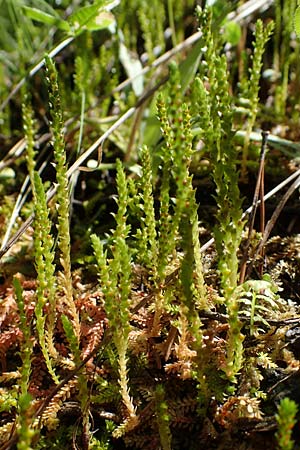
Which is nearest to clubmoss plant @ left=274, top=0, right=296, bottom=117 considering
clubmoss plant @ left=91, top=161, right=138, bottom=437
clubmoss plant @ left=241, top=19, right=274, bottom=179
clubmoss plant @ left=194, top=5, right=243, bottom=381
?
clubmoss plant @ left=241, top=19, right=274, bottom=179

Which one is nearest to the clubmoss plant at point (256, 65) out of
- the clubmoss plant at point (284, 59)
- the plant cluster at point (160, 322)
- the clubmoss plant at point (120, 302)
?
the plant cluster at point (160, 322)

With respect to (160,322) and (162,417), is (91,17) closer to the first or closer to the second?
(160,322)

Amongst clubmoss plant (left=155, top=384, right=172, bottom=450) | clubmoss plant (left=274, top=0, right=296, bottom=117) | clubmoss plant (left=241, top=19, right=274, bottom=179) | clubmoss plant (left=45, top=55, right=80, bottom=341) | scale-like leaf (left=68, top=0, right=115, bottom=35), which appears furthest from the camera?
clubmoss plant (left=274, top=0, right=296, bottom=117)

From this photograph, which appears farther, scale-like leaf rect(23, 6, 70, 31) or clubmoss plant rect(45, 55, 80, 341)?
scale-like leaf rect(23, 6, 70, 31)

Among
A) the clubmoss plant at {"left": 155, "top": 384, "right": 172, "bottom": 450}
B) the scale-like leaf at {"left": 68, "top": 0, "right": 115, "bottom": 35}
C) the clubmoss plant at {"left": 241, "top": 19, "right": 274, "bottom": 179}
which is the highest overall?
the scale-like leaf at {"left": 68, "top": 0, "right": 115, "bottom": 35}

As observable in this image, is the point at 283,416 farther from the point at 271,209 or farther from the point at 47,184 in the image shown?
the point at 47,184

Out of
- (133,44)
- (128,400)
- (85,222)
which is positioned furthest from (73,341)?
(133,44)

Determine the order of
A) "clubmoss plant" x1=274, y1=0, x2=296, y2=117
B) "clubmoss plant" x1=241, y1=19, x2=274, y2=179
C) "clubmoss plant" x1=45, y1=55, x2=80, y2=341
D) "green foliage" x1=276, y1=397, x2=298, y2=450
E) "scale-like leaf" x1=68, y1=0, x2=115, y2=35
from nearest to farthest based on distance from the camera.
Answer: "green foliage" x1=276, y1=397, x2=298, y2=450 → "clubmoss plant" x1=45, y1=55, x2=80, y2=341 → "clubmoss plant" x1=241, y1=19, x2=274, y2=179 → "scale-like leaf" x1=68, y1=0, x2=115, y2=35 → "clubmoss plant" x1=274, y1=0, x2=296, y2=117

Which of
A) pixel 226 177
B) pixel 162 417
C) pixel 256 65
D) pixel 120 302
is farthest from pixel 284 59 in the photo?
pixel 162 417

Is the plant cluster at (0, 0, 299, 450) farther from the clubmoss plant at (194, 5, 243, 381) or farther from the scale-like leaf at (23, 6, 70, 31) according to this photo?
the scale-like leaf at (23, 6, 70, 31)

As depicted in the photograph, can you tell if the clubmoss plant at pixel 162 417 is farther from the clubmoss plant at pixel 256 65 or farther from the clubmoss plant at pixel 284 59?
the clubmoss plant at pixel 284 59

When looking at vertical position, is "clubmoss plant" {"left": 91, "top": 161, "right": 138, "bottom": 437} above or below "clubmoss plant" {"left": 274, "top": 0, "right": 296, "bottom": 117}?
below
